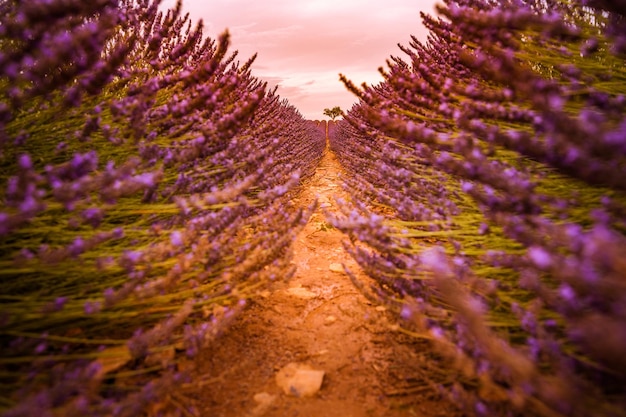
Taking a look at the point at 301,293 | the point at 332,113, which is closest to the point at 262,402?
the point at 301,293

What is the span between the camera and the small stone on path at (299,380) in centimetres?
127

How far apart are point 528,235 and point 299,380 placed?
0.95 metres

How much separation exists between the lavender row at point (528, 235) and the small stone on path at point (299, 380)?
0.37 m

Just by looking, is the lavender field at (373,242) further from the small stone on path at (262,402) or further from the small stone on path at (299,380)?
the small stone on path at (299,380)

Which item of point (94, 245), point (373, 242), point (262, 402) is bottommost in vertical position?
point (262, 402)

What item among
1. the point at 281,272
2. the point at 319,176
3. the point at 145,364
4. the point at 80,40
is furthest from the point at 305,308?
the point at 319,176

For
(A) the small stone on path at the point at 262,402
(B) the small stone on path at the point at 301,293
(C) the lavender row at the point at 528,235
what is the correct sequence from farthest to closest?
(B) the small stone on path at the point at 301,293 → (A) the small stone on path at the point at 262,402 → (C) the lavender row at the point at 528,235

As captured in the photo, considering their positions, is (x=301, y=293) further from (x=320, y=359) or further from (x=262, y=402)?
(x=262, y=402)

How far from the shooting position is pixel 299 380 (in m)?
1.32

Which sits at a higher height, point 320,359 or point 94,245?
point 94,245

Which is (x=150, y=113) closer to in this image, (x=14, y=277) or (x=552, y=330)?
(x=14, y=277)

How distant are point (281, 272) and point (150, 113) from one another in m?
1.07

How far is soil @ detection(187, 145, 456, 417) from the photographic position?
3.90 ft

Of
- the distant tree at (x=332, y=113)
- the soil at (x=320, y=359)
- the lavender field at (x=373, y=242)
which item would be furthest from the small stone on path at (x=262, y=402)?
the distant tree at (x=332, y=113)
